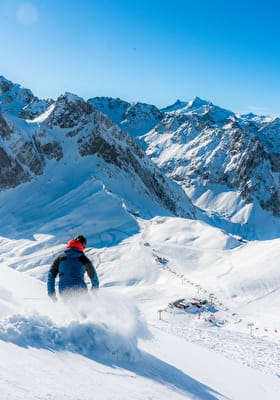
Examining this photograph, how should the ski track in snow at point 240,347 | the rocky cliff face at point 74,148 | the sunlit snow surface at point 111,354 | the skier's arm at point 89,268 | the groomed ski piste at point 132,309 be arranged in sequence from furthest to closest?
the rocky cliff face at point 74,148 → the ski track in snow at point 240,347 → the skier's arm at point 89,268 → the groomed ski piste at point 132,309 → the sunlit snow surface at point 111,354

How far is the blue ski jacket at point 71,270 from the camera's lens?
26.9 feet

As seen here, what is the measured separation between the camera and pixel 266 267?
44312mm

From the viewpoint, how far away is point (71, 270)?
27.2ft

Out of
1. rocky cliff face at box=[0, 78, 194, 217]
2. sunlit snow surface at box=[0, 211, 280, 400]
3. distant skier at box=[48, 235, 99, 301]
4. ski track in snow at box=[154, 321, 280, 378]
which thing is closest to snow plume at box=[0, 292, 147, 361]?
sunlit snow surface at box=[0, 211, 280, 400]

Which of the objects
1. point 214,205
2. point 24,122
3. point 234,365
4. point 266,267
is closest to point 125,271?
point 266,267

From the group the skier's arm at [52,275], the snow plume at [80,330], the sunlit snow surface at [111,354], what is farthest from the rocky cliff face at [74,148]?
the snow plume at [80,330]

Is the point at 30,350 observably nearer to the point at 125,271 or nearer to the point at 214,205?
the point at 125,271

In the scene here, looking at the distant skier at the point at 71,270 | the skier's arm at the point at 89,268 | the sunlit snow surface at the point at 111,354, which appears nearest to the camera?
the sunlit snow surface at the point at 111,354

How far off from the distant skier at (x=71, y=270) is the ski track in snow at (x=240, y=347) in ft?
22.8

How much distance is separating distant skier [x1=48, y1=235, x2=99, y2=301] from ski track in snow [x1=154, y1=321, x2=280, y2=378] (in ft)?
22.8

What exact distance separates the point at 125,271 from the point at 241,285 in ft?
49.6

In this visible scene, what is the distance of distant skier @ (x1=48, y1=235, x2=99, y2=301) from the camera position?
26.8 feet

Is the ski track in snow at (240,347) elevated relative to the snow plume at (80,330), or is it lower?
lower

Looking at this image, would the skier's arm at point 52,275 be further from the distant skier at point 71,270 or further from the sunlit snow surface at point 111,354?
the sunlit snow surface at point 111,354
